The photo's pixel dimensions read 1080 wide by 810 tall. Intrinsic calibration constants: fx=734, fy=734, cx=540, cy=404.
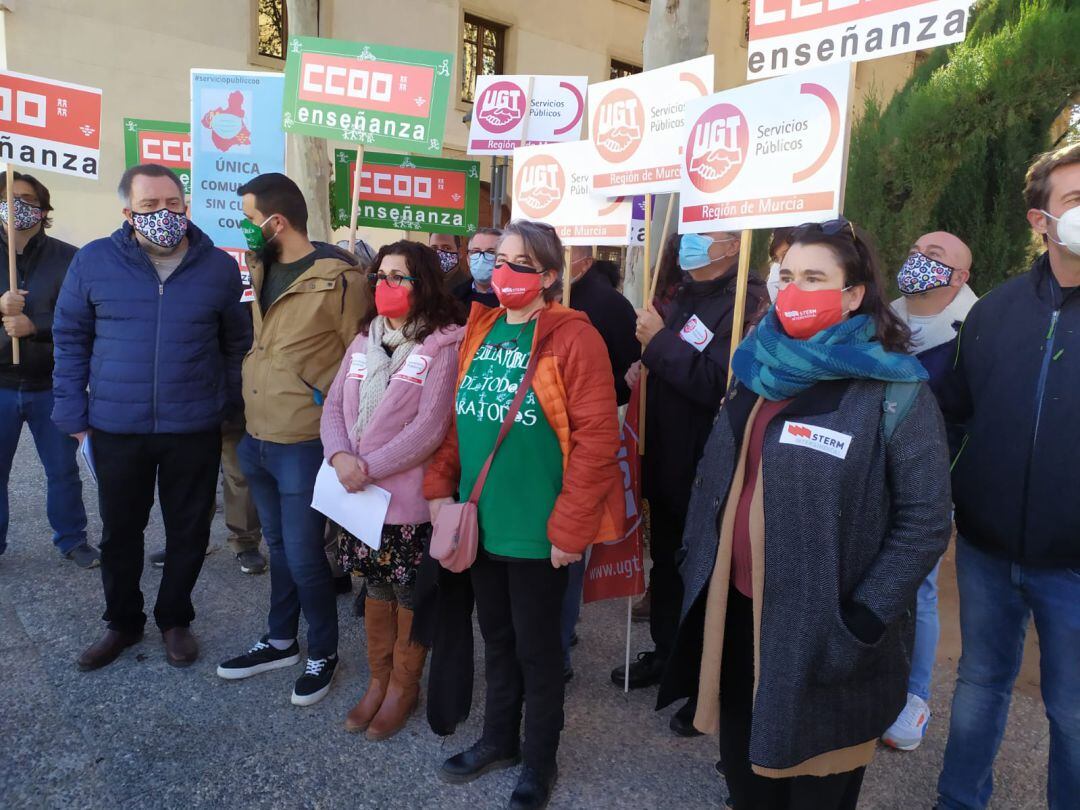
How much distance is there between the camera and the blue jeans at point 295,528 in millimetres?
3084

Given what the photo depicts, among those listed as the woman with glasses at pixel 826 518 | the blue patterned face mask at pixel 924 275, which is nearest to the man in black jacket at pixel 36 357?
the woman with glasses at pixel 826 518

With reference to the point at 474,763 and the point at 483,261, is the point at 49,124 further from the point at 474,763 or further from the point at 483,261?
the point at 474,763

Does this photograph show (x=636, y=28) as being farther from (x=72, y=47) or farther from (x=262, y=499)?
(x=262, y=499)

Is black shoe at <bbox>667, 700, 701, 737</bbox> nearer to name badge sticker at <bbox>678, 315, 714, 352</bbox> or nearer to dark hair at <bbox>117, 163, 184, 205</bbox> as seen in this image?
name badge sticker at <bbox>678, 315, 714, 352</bbox>

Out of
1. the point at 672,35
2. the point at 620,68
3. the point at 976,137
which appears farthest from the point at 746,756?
the point at 620,68

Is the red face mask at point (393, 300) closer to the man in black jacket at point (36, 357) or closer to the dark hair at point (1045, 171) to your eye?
the dark hair at point (1045, 171)

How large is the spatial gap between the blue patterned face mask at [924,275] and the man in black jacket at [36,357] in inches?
174

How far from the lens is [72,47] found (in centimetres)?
1043

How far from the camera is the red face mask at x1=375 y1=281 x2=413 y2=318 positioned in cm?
282

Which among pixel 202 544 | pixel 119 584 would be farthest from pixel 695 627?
pixel 119 584

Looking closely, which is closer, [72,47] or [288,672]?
[288,672]

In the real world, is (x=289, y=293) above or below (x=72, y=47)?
below

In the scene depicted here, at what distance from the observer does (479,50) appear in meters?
14.5

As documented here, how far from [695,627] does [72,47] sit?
484 inches
